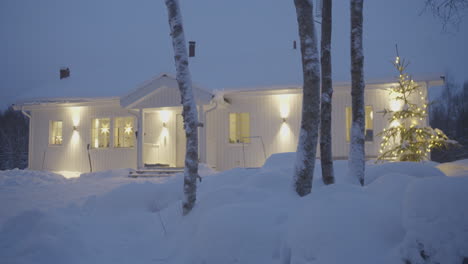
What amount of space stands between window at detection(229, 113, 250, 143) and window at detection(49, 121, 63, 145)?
7.54 metres

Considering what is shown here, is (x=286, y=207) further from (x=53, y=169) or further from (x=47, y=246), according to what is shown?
(x=53, y=169)

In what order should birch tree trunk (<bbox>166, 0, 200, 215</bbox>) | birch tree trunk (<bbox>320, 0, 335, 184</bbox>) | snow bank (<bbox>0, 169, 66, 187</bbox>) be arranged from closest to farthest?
1. birch tree trunk (<bbox>166, 0, 200, 215</bbox>)
2. birch tree trunk (<bbox>320, 0, 335, 184</bbox>)
3. snow bank (<bbox>0, 169, 66, 187</bbox>)

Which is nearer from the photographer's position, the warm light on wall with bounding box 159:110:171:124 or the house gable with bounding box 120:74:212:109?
the house gable with bounding box 120:74:212:109

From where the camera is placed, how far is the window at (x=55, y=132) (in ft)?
47.9

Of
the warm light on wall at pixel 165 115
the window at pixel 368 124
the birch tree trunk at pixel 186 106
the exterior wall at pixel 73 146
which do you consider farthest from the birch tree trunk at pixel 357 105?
the exterior wall at pixel 73 146

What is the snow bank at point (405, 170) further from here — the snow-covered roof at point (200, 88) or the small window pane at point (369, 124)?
the snow-covered roof at point (200, 88)

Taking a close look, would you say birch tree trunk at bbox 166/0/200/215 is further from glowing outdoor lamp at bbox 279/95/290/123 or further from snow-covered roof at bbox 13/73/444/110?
glowing outdoor lamp at bbox 279/95/290/123

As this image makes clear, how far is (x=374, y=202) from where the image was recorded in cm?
313

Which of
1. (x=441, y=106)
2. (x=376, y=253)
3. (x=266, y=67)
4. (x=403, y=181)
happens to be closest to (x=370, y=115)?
(x=266, y=67)

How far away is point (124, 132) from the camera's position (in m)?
13.7

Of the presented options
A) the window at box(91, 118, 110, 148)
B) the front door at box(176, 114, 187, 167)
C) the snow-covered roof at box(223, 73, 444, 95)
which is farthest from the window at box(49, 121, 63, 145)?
the snow-covered roof at box(223, 73, 444, 95)

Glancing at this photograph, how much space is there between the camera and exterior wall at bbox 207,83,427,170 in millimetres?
11258

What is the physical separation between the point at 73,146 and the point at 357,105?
12.4 m

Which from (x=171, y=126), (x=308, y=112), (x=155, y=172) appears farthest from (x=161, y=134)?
(x=308, y=112)
